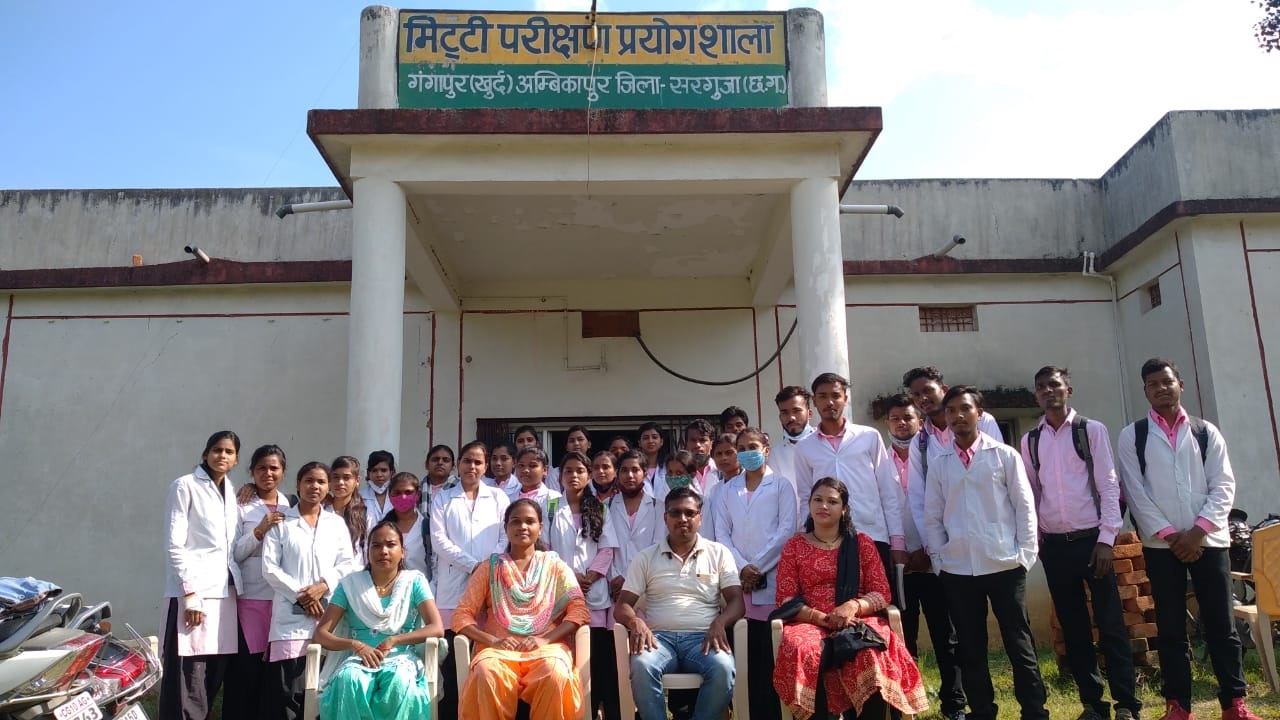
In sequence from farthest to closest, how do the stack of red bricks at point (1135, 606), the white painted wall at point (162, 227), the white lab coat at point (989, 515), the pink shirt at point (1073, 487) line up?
the white painted wall at point (162, 227) < the stack of red bricks at point (1135, 606) < the pink shirt at point (1073, 487) < the white lab coat at point (989, 515)

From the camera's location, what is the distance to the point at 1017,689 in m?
4.32

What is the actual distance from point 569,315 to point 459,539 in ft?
14.3

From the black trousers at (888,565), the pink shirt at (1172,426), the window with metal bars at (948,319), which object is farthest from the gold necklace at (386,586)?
the window with metal bars at (948,319)

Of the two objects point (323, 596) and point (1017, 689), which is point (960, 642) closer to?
point (1017, 689)

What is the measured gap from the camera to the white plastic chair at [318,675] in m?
4.25

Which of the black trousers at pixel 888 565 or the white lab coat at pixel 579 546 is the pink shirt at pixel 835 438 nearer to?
the black trousers at pixel 888 565

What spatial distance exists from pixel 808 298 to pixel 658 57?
2078 mm

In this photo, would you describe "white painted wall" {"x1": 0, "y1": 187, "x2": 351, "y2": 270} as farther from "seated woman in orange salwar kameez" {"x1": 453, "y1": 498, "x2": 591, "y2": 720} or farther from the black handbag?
the black handbag

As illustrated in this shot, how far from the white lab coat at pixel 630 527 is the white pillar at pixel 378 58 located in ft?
10.9

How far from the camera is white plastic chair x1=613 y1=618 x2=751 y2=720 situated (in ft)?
14.1

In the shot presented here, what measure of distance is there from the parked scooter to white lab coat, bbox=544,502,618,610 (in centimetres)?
202

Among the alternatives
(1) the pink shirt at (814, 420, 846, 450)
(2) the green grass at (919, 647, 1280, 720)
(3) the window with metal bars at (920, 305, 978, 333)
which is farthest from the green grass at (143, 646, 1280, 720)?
(3) the window with metal bars at (920, 305, 978, 333)

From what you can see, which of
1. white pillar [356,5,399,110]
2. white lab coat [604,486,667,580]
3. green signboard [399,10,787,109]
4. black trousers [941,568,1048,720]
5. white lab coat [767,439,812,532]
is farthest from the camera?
green signboard [399,10,787,109]

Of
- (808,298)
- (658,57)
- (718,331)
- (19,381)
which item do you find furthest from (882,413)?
(19,381)
